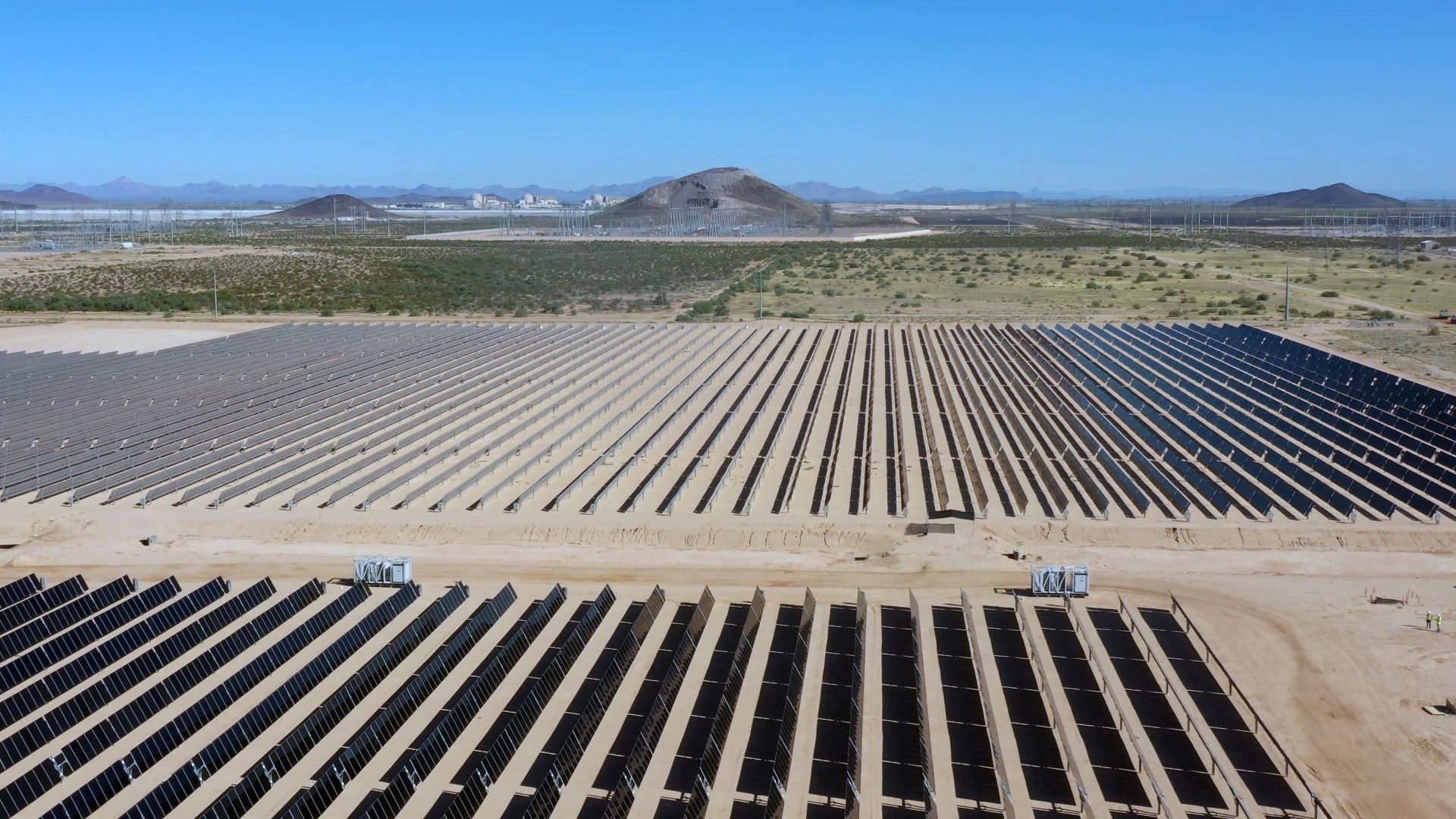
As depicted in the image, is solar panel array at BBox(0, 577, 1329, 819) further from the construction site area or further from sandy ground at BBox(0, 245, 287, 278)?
sandy ground at BBox(0, 245, 287, 278)

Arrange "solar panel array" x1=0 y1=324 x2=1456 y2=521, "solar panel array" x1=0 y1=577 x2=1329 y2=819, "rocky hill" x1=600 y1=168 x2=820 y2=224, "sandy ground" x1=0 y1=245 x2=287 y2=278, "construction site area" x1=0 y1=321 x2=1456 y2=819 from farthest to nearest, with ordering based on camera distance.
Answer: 1. "rocky hill" x1=600 y1=168 x2=820 y2=224
2. "sandy ground" x1=0 y1=245 x2=287 y2=278
3. "solar panel array" x1=0 y1=324 x2=1456 y2=521
4. "construction site area" x1=0 y1=321 x2=1456 y2=819
5. "solar panel array" x1=0 y1=577 x2=1329 y2=819

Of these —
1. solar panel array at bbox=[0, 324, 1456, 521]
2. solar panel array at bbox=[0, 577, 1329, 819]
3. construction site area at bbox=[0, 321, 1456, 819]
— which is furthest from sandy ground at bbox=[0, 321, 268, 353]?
solar panel array at bbox=[0, 577, 1329, 819]

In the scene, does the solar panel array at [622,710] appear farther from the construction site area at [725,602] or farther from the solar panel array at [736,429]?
the solar panel array at [736,429]

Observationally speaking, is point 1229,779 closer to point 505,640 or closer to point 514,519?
point 505,640

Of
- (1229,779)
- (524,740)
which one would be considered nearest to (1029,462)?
(1229,779)

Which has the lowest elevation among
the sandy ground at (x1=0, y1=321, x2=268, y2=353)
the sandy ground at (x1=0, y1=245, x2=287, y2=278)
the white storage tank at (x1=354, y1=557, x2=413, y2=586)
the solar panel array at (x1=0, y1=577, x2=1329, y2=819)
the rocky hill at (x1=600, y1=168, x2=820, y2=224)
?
the solar panel array at (x1=0, y1=577, x2=1329, y2=819)

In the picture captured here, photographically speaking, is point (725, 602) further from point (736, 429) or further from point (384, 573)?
point (736, 429)
